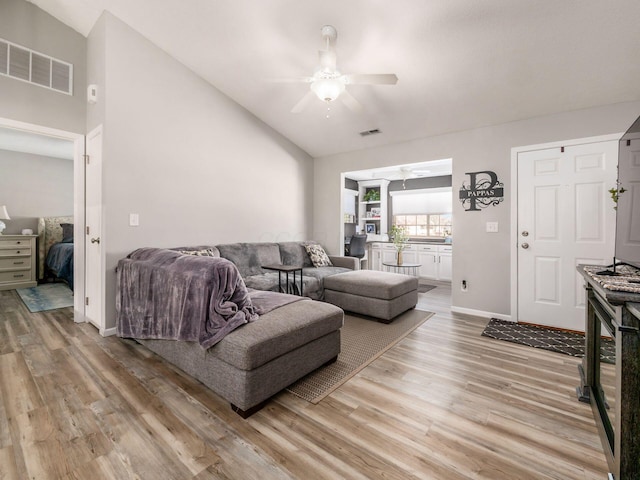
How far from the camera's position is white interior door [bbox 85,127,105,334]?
308 cm

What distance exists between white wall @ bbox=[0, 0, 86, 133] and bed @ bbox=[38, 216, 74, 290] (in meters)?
2.68

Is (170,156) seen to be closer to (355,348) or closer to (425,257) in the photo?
(355,348)

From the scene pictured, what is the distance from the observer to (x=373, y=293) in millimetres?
3609

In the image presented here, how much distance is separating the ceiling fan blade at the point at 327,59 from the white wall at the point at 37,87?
2.92 m

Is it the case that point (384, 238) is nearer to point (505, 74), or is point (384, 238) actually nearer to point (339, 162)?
point (339, 162)

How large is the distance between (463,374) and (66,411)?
8.82 ft

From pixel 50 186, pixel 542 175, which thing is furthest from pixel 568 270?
pixel 50 186

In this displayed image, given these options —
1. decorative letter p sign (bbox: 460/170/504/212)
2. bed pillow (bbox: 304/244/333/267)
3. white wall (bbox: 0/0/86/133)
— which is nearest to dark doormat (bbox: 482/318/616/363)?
decorative letter p sign (bbox: 460/170/504/212)

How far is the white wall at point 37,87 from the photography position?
299 cm

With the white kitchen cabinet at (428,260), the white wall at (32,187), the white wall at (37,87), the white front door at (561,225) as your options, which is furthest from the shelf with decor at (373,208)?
the white wall at (32,187)

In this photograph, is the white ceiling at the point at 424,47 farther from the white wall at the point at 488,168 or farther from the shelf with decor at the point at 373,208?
the shelf with decor at the point at 373,208

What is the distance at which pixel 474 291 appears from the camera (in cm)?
386

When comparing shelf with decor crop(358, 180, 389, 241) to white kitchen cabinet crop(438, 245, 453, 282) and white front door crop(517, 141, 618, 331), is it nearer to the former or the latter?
white kitchen cabinet crop(438, 245, 453, 282)

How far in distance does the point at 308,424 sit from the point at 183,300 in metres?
1.14
